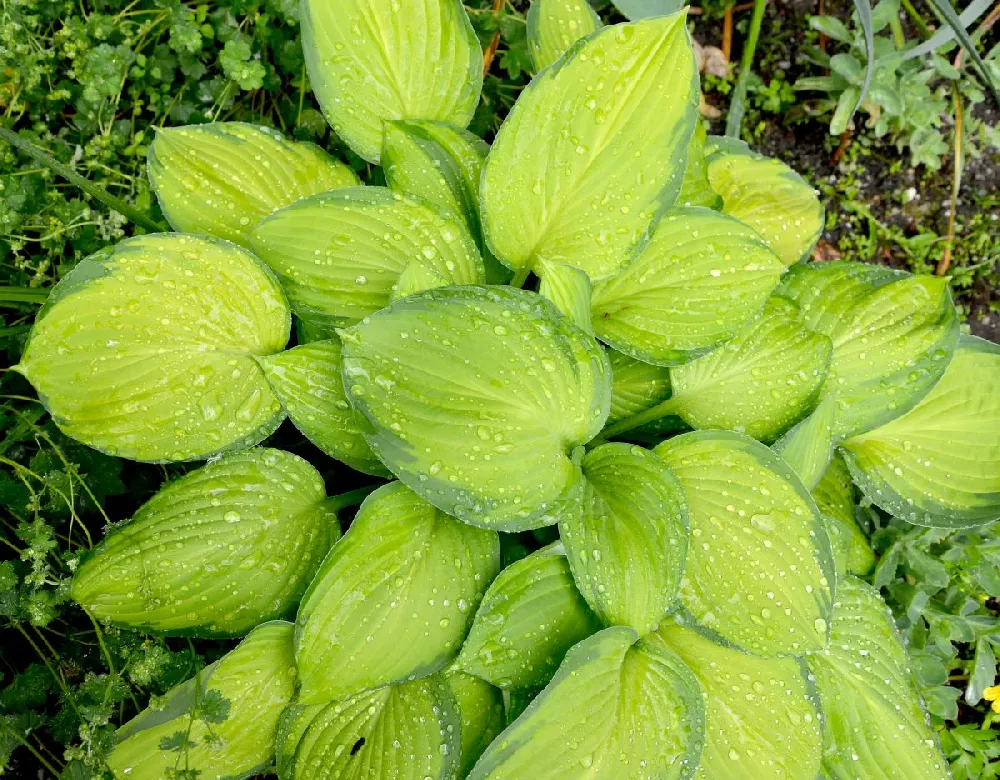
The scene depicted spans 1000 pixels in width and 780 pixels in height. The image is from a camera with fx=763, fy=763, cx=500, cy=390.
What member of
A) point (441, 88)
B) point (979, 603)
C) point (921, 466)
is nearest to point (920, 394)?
point (921, 466)

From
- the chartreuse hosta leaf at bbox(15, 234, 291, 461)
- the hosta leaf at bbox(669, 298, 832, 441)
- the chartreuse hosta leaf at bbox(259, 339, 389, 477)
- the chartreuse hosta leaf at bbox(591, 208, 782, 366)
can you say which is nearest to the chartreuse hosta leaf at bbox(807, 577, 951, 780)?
the hosta leaf at bbox(669, 298, 832, 441)

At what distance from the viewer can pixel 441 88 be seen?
1149 millimetres

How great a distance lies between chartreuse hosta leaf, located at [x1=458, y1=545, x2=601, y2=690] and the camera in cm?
91

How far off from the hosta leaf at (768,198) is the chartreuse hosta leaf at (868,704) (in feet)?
1.88

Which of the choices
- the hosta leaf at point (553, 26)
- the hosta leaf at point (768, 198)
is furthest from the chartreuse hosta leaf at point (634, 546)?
the hosta leaf at point (553, 26)

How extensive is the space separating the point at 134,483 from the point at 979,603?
4.81 feet

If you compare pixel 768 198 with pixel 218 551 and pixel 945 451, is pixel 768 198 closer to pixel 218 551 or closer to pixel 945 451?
pixel 945 451

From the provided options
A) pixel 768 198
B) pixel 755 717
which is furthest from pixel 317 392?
pixel 768 198

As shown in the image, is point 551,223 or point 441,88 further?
point 441,88

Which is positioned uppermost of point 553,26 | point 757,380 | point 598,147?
point 553,26

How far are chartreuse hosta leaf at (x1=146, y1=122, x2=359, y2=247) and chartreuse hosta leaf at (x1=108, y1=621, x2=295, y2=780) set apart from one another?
547 millimetres

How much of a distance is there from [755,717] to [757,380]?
0.44 meters

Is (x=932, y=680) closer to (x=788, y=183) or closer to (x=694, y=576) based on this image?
(x=694, y=576)

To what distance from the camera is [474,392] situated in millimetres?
832
